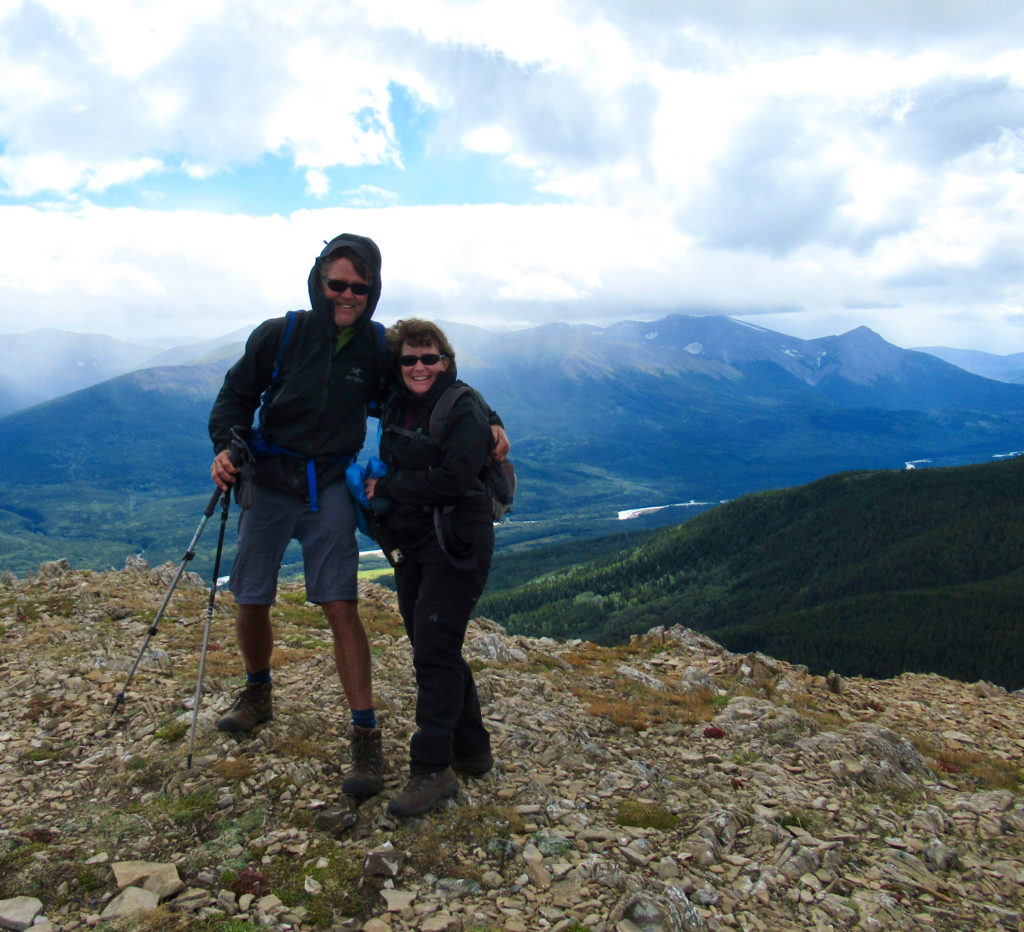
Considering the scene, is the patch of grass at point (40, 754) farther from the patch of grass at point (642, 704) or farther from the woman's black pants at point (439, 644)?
the patch of grass at point (642, 704)

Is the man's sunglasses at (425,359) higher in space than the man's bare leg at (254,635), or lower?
higher

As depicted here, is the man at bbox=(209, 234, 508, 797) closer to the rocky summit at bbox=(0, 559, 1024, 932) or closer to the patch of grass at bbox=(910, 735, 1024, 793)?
the rocky summit at bbox=(0, 559, 1024, 932)

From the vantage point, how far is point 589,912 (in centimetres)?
527

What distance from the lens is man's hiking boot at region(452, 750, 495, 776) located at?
709 cm

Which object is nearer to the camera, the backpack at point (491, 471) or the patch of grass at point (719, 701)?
the backpack at point (491, 471)

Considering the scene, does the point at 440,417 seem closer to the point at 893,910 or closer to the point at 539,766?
the point at 539,766

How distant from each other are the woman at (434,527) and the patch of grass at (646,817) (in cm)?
182

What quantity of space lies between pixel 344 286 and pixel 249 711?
4.78 metres

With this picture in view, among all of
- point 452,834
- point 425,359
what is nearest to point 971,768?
point 452,834

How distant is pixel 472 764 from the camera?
7094 mm

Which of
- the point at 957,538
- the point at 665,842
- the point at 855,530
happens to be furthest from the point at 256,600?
the point at 855,530

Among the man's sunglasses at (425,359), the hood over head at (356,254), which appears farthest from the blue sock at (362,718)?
the hood over head at (356,254)

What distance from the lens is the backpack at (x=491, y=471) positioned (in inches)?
239

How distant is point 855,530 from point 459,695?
181 meters
